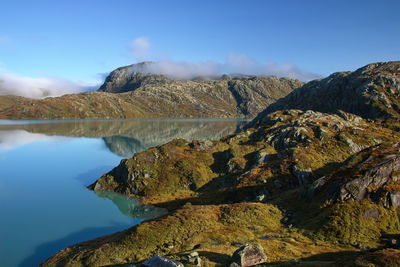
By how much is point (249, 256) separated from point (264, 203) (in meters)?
24.8

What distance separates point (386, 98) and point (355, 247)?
6221 inches

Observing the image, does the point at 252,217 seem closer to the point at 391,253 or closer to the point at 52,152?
the point at 391,253

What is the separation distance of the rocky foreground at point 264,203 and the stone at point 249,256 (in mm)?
99

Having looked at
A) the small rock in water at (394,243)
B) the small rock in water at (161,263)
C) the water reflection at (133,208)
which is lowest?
the water reflection at (133,208)

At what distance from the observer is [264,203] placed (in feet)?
173

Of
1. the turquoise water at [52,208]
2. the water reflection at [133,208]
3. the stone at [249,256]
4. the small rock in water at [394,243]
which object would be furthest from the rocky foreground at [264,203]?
the turquoise water at [52,208]

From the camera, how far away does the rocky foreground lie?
34281 mm

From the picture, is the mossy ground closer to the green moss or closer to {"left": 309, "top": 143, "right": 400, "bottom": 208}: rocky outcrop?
the green moss

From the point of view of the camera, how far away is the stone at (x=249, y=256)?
1131 inches

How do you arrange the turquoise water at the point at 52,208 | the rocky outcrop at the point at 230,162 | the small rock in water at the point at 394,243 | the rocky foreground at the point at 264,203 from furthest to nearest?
the rocky outcrop at the point at 230,162
the turquoise water at the point at 52,208
the small rock in water at the point at 394,243
the rocky foreground at the point at 264,203

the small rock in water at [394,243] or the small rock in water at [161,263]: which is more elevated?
the small rock in water at [161,263]

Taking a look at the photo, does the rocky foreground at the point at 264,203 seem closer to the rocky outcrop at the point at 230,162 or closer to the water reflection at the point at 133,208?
the rocky outcrop at the point at 230,162

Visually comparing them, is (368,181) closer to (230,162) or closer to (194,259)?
(194,259)

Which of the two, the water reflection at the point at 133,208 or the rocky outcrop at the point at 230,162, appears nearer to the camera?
the water reflection at the point at 133,208
